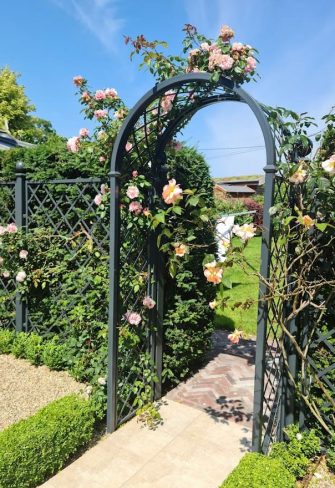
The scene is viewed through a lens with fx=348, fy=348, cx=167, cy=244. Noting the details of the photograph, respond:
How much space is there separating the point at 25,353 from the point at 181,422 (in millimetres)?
2002

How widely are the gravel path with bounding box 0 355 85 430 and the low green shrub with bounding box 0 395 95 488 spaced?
451 millimetres

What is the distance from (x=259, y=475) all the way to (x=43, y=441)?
4.55 ft

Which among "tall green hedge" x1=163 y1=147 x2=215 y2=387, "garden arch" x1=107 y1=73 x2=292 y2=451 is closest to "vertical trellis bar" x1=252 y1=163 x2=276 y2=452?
"garden arch" x1=107 y1=73 x2=292 y2=451

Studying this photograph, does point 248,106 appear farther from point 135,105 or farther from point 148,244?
point 148,244

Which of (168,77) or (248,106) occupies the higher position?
(168,77)

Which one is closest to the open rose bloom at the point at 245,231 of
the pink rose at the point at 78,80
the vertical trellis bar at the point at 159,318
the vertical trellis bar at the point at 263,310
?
the vertical trellis bar at the point at 263,310

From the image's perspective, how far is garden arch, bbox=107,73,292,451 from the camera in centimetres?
222

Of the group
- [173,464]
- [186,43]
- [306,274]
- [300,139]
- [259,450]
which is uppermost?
[186,43]

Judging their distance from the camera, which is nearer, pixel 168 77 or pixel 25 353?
pixel 168 77

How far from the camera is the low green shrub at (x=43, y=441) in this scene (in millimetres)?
2141

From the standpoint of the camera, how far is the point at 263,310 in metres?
2.24

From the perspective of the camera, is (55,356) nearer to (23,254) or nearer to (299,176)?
(23,254)

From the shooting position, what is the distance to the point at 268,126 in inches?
82.4

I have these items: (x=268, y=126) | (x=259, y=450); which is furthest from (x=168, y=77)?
(x=259, y=450)
